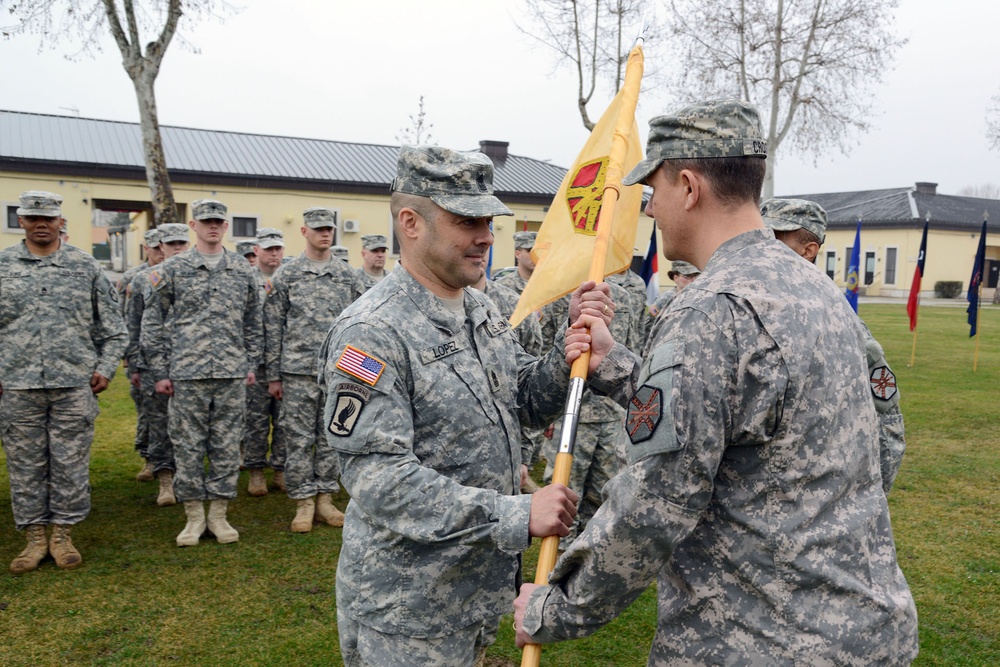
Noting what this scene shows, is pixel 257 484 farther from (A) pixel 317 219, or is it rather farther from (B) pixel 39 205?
(B) pixel 39 205

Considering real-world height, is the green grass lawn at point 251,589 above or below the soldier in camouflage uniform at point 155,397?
below

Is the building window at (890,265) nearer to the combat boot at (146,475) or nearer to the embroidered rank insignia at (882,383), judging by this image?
the combat boot at (146,475)

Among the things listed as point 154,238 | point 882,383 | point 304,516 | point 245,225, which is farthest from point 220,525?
point 245,225

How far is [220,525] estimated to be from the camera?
6.51m

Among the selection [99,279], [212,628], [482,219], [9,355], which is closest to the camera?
[482,219]

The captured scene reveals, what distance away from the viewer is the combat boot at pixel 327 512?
22.9 feet

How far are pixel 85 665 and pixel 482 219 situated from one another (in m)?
3.61

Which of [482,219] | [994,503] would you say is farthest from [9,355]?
[994,503]

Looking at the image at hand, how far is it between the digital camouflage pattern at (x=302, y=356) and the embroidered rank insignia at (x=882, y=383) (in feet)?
15.2

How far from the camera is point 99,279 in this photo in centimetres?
612

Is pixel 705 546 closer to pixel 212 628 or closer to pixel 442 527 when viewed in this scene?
pixel 442 527

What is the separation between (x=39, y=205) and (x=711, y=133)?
5.39 metres

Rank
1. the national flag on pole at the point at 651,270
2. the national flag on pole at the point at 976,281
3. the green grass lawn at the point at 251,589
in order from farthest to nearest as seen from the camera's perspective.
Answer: the national flag on pole at the point at 976,281 → the national flag on pole at the point at 651,270 → the green grass lawn at the point at 251,589

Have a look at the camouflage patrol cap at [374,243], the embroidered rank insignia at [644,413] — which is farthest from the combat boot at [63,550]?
the embroidered rank insignia at [644,413]
